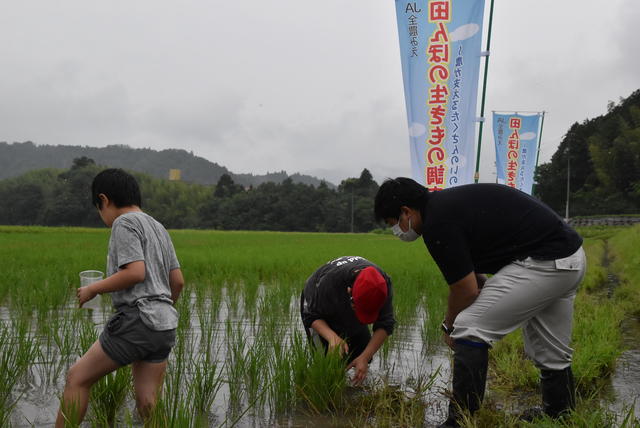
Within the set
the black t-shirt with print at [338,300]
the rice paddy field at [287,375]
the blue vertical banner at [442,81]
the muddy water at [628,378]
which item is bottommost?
the muddy water at [628,378]

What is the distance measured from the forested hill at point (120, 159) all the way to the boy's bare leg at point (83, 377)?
101752 mm

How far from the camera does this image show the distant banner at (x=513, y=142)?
1108 centimetres

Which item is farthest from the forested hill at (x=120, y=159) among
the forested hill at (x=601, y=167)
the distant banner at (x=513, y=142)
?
the distant banner at (x=513, y=142)

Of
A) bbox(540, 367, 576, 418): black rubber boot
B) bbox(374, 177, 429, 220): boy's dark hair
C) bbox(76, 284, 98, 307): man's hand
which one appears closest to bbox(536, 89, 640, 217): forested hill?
bbox(540, 367, 576, 418): black rubber boot

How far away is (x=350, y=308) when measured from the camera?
100.0 inches

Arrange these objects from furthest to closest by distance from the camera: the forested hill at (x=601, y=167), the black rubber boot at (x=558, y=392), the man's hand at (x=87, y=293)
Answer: the forested hill at (x=601, y=167), the black rubber boot at (x=558, y=392), the man's hand at (x=87, y=293)

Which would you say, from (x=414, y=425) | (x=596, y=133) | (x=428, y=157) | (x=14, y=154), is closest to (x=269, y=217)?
(x=596, y=133)

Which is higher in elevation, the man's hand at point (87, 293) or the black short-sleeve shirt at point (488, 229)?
the black short-sleeve shirt at point (488, 229)

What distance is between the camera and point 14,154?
108m

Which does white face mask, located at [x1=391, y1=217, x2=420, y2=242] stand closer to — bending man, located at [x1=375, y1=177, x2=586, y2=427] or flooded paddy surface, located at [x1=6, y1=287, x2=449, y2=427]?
bending man, located at [x1=375, y1=177, x2=586, y2=427]

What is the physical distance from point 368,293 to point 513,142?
9.97 meters

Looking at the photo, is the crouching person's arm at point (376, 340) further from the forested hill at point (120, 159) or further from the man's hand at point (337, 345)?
the forested hill at point (120, 159)

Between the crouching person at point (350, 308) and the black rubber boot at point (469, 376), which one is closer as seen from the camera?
the black rubber boot at point (469, 376)

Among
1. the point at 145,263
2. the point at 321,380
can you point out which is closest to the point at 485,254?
the point at 321,380
